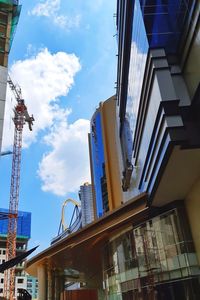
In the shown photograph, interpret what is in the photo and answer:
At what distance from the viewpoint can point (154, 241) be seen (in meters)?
13.8

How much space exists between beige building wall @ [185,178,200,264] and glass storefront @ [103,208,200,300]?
0.27 meters

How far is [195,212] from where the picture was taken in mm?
12102

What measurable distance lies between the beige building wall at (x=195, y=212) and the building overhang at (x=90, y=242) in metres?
2.33

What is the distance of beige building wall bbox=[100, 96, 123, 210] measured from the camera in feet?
99.0

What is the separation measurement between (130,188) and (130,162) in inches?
73.2

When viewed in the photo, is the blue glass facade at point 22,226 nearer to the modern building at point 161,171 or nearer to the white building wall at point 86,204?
the white building wall at point 86,204

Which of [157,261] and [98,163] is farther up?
[98,163]

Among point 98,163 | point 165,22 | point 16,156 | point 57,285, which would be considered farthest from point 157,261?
point 16,156

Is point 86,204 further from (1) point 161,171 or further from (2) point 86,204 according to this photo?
(1) point 161,171

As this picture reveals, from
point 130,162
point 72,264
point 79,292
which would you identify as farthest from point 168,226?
point 79,292

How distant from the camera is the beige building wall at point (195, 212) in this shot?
1185 cm

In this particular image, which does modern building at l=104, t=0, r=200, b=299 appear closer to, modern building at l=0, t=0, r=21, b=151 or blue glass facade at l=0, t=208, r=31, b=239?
modern building at l=0, t=0, r=21, b=151

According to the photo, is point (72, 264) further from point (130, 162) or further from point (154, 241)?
point (154, 241)

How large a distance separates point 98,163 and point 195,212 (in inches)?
1084
